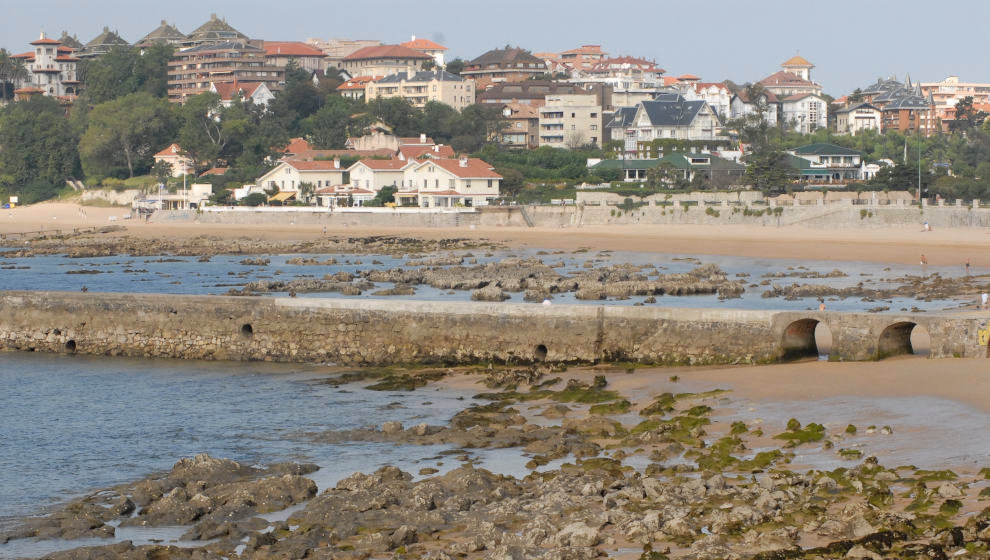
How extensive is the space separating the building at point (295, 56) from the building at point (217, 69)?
2.64 meters

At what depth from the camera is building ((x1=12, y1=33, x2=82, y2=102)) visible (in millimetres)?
127000

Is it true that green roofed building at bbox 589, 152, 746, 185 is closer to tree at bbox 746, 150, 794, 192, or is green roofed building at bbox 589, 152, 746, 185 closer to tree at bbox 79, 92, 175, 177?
tree at bbox 746, 150, 794, 192

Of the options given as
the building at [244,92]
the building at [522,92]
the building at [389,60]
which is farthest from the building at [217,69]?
the building at [522,92]

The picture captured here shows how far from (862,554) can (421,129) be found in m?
83.5

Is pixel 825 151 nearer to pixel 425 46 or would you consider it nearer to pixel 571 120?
pixel 571 120

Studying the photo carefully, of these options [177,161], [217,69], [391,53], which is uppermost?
[391,53]

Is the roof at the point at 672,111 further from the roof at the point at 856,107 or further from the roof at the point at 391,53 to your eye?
the roof at the point at 391,53

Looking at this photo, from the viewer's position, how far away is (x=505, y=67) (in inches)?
5064

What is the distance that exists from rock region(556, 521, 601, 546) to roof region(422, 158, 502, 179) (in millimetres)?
61003

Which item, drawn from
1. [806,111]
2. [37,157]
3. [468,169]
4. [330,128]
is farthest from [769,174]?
[37,157]

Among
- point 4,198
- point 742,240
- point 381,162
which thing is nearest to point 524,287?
point 742,240

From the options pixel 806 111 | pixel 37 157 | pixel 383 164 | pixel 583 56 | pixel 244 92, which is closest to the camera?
pixel 383 164

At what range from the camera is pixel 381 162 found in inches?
3014

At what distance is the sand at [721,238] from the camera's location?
45.9m
